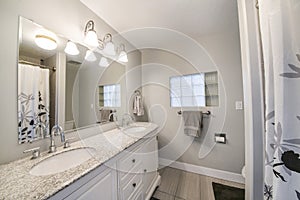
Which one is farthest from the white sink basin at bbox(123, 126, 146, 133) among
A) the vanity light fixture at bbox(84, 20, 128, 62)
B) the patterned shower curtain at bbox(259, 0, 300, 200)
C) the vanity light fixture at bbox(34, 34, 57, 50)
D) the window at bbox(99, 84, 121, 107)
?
the patterned shower curtain at bbox(259, 0, 300, 200)

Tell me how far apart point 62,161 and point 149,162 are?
1028mm

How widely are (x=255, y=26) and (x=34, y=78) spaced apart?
1.64 meters

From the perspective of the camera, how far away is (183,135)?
2.42 meters

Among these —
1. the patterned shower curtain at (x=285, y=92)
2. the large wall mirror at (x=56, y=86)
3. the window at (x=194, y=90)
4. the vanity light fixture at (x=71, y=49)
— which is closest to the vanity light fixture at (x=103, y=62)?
the large wall mirror at (x=56, y=86)

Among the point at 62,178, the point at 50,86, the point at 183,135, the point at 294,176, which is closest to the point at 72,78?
the point at 50,86

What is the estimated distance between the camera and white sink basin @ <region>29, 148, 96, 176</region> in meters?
0.88

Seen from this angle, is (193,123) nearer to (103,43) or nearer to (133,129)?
(133,129)

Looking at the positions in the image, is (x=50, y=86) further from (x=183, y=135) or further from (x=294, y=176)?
(x=183, y=135)

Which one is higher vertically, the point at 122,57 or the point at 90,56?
the point at 122,57

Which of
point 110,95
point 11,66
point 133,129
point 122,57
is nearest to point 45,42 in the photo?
point 11,66

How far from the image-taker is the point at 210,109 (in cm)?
221

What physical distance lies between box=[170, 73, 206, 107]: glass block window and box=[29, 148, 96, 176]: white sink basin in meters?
1.74

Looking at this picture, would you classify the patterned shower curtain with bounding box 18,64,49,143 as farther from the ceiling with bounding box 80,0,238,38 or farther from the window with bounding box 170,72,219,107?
the window with bounding box 170,72,219,107

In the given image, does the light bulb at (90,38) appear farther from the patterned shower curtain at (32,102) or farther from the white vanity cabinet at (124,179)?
the white vanity cabinet at (124,179)
